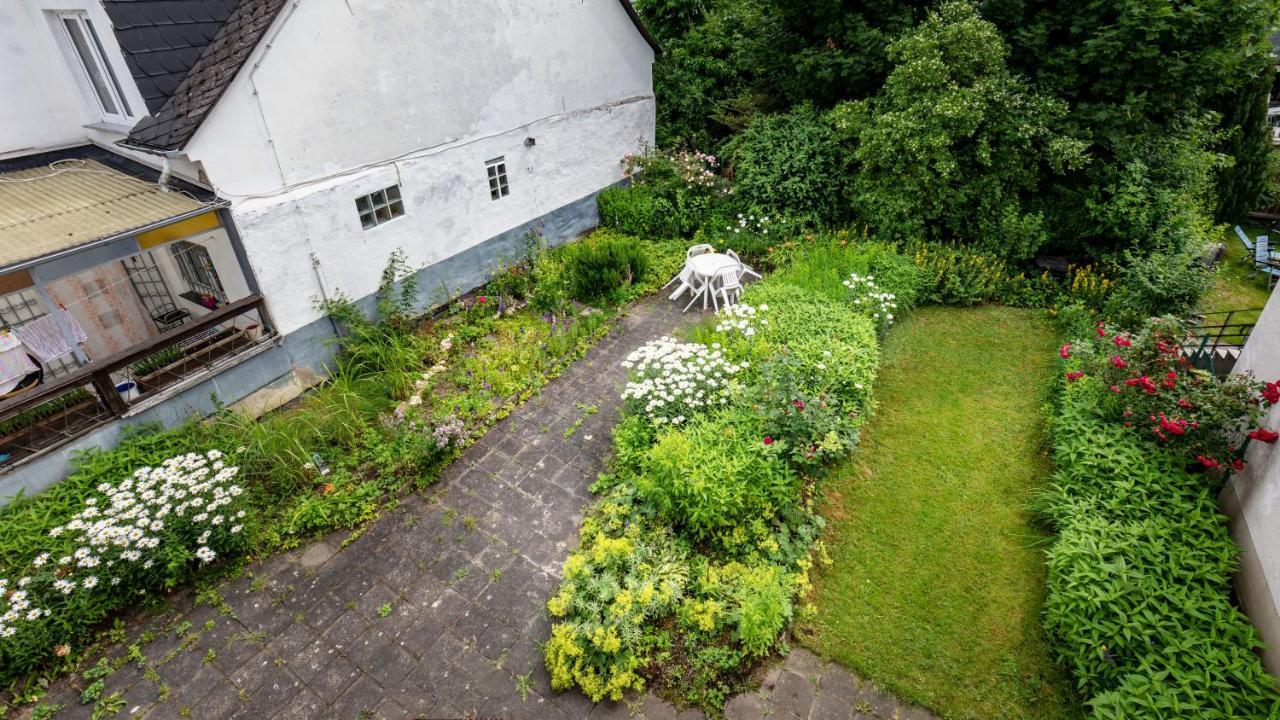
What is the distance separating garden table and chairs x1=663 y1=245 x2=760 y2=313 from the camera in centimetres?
1070

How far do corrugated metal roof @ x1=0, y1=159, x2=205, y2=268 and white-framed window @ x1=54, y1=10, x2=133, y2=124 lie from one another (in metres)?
0.84

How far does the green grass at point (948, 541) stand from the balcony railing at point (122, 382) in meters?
8.11

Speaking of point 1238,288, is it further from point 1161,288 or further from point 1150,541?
point 1150,541

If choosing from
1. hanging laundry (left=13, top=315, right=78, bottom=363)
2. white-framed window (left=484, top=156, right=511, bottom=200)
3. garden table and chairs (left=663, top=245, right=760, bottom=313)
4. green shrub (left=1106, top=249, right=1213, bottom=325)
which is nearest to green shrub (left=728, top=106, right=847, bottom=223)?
garden table and chairs (left=663, top=245, right=760, bottom=313)

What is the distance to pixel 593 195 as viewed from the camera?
1348 centimetres

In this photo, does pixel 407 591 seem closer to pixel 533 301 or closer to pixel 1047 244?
pixel 533 301

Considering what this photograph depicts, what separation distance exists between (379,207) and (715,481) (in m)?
6.83

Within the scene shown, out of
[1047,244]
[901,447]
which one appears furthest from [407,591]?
[1047,244]

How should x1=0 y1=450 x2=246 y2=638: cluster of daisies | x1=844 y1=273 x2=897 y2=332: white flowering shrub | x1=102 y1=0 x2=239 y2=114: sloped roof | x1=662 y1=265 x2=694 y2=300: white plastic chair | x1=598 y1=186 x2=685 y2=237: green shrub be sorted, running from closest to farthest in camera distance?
x1=0 y1=450 x2=246 y2=638: cluster of daisies, x1=102 y1=0 x2=239 y2=114: sloped roof, x1=844 y1=273 x2=897 y2=332: white flowering shrub, x1=662 y1=265 x2=694 y2=300: white plastic chair, x1=598 y1=186 x2=685 y2=237: green shrub

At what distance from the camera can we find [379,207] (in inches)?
364

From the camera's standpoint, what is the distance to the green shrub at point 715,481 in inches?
244

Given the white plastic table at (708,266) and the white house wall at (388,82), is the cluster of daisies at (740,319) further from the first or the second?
the white house wall at (388,82)

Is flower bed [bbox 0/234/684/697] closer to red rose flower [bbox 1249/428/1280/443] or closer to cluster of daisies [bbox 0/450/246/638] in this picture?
cluster of daisies [bbox 0/450/246/638]

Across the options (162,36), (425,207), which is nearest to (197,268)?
(162,36)
